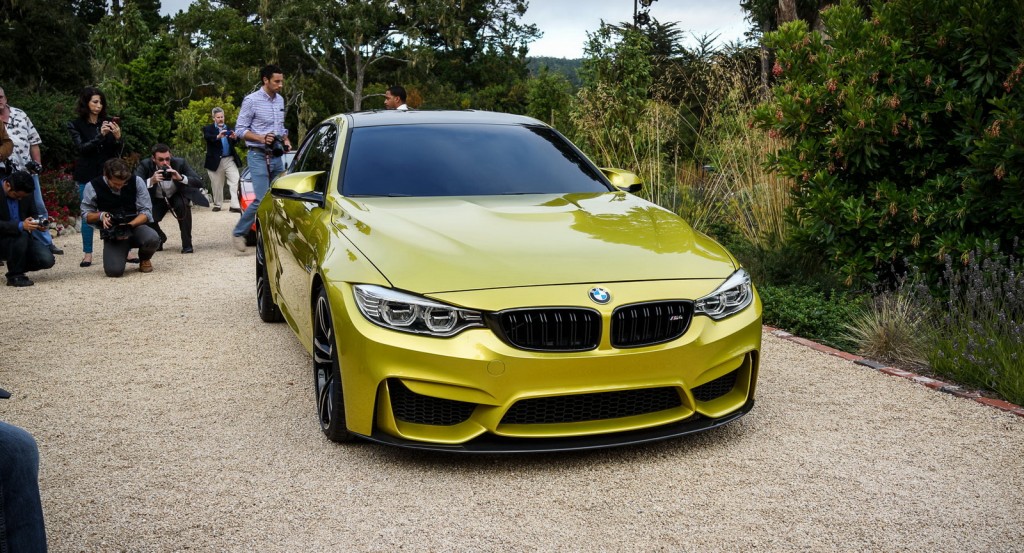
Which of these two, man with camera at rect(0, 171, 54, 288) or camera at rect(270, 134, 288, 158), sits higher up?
camera at rect(270, 134, 288, 158)

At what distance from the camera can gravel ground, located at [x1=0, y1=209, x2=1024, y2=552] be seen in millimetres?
3432

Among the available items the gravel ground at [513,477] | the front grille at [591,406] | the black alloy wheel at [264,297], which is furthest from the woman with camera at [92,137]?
the front grille at [591,406]

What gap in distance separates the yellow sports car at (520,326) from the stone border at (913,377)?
1596 millimetres

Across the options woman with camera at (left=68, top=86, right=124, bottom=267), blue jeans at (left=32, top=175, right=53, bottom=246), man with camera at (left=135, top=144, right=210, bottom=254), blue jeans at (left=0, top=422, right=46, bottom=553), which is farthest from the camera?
man with camera at (left=135, top=144, right=210, bottom=254)

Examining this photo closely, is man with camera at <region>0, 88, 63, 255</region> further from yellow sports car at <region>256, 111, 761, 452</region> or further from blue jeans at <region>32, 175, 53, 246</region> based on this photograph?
yellow sports car at <region>256, 111, 761, 452</region>

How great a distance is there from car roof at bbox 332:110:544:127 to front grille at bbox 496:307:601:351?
2333mm

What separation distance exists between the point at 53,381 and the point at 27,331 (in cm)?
185

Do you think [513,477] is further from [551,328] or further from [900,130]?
[900,130]

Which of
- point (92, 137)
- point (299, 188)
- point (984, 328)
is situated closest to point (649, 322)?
point (299, 188)

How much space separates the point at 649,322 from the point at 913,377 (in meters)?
2.50

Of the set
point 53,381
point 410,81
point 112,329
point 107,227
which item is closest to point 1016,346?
point 53,381

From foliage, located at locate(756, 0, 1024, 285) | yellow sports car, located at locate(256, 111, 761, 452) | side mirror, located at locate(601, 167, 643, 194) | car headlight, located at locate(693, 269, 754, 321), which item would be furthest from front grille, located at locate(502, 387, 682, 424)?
foliage, located at locate(756, 0, 1024, 285)

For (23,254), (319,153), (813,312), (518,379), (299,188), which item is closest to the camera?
(518,379)

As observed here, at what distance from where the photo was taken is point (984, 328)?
18.7 ft
